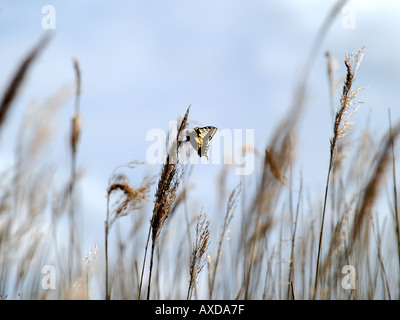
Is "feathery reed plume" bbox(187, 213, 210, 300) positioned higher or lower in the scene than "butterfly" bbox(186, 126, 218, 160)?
lower

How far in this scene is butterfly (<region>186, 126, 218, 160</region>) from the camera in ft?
4.03

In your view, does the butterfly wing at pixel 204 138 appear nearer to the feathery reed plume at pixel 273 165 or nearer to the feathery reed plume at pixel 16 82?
the feathery reed plume at pixel 273 165

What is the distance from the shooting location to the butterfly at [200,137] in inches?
48.4

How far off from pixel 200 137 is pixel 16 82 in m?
0.57

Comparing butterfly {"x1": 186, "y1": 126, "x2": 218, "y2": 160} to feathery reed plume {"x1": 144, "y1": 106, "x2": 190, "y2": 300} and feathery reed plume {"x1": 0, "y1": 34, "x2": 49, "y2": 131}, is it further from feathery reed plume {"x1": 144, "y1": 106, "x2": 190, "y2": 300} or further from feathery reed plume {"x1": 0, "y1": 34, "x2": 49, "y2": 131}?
feathery reed plume {"x1": 0, "y1": 34, "x2": 49, "y2": 131}

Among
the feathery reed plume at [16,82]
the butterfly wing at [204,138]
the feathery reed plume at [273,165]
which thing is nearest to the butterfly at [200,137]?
the butterfly wing at [204,138]

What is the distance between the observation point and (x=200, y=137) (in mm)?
1363

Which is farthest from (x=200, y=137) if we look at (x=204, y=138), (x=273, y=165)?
(x=273, y=165)

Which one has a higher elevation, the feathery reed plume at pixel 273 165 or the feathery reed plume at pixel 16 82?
the feathery reed plume at pixel 16 82

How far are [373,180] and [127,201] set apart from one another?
78 cm

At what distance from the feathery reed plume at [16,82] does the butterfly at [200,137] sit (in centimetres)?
54

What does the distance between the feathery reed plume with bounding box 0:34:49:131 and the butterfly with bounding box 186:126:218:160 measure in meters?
0.54

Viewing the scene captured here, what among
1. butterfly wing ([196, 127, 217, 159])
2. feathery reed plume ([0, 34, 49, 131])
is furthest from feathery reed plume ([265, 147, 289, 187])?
feathery reed plume ([0, 34, 49, 131])
